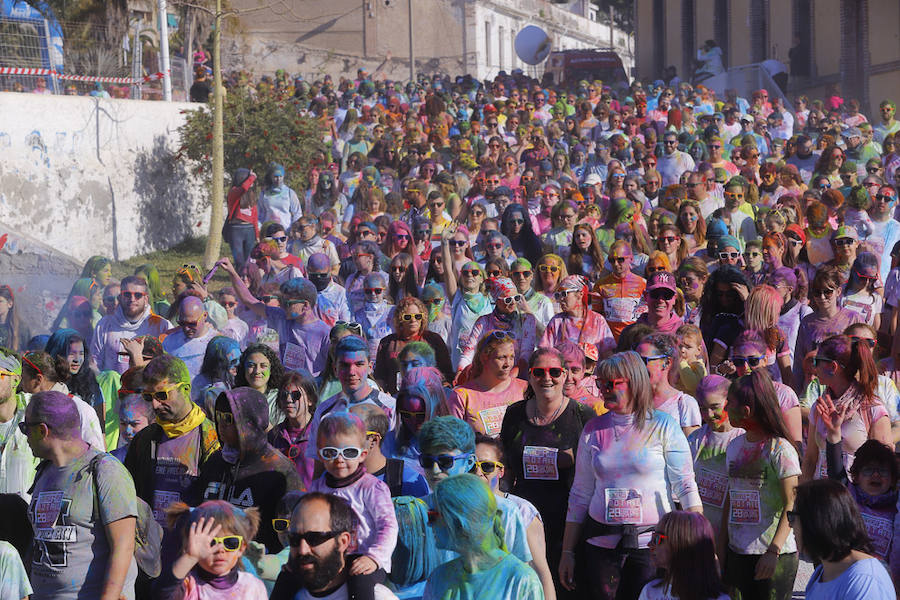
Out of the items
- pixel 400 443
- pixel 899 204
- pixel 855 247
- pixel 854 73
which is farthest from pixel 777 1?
pixel 400 443

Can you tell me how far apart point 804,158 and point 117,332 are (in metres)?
11.0

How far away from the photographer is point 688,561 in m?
4.49

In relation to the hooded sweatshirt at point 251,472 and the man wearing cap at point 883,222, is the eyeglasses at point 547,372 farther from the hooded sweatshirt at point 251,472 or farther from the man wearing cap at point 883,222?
the man wearing cap at point 883,222

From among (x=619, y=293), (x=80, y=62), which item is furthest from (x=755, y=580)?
(x=80, y=62)

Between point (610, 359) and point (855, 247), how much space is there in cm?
451

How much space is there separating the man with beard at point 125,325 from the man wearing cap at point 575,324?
2.77 meters

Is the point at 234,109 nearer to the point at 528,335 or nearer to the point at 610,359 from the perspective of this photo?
the point at 528,335

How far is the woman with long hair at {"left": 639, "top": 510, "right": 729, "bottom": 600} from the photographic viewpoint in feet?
14.7

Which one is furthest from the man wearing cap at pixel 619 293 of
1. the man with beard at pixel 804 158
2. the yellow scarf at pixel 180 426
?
the man with beard at pixel 804 158

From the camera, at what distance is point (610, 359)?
18.4 ft

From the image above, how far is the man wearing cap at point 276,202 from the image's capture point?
14.8 meters

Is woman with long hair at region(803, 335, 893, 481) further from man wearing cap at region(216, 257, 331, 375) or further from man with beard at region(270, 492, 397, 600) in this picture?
man wearing cap at region(216, 257, 331, 375)

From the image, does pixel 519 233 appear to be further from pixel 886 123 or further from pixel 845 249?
pixel 886 123

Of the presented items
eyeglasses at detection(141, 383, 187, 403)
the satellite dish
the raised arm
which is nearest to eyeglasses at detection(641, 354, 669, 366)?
eyeglasses at detection(141, 383, 187, 403)
